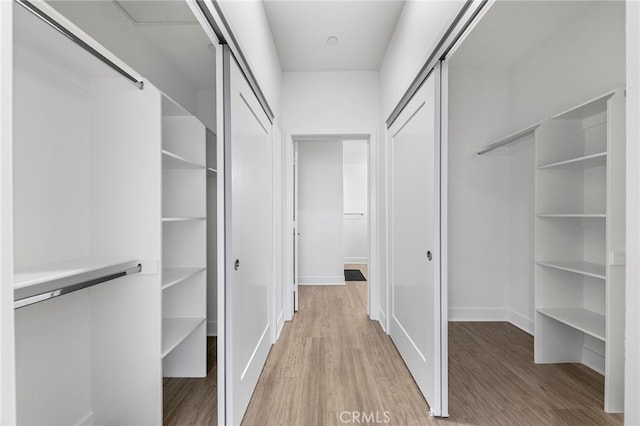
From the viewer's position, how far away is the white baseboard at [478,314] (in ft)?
10.6

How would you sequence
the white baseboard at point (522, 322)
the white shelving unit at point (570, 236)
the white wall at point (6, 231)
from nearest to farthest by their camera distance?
the white wall at point (6, 231) < the white shelving unit at point (570, 236) < the white baseboard at point (522, 322)

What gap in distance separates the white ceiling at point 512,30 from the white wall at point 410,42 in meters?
0.74

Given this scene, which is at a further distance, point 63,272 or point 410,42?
point 410,42

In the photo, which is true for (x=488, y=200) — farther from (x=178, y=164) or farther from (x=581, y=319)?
(x=178, y=164)

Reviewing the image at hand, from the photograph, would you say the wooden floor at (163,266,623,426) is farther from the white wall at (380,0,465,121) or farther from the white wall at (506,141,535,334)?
the white wall at (380,0,465,121)

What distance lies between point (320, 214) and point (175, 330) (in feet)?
10.9

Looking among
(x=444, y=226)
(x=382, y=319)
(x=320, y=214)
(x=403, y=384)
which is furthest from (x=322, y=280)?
(x=444, y=226)

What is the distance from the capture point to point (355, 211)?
7.48 meters

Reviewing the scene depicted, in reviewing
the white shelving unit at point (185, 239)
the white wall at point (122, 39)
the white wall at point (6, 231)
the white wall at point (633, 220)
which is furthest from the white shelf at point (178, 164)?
the white wall at point (633, 220)

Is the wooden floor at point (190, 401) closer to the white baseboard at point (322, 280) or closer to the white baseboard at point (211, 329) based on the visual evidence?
the white baseboard at point (211, 329)

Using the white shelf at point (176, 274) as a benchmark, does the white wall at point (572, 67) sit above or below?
above

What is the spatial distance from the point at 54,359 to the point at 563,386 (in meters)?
2.89

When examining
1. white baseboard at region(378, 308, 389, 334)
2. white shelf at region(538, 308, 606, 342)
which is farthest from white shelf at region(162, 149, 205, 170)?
white shelf at region(538, 308, 606, 342)

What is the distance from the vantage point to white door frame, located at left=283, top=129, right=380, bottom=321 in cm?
318
